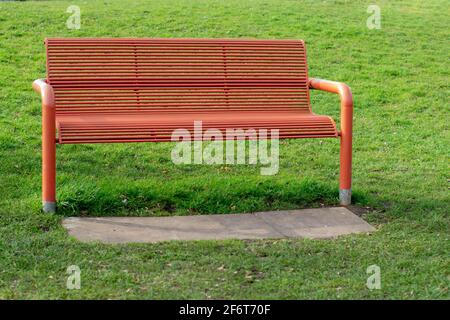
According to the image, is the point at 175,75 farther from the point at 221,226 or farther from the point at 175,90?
the point at 221,226

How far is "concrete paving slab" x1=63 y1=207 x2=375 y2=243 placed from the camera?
5.67 meters

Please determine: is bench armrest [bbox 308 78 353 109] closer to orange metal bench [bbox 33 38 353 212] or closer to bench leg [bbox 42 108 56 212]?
orange metal bench [bbox 33 38 353 212]

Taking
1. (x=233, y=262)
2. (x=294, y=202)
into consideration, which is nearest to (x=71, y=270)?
(x=233, y=262)

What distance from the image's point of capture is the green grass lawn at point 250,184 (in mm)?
4863

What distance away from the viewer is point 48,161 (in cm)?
587

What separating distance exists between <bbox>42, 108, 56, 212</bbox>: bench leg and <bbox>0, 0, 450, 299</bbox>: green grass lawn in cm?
12

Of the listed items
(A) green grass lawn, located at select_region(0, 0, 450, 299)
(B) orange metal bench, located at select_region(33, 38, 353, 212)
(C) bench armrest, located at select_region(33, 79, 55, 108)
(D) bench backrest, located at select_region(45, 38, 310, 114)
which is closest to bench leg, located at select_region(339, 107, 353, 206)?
(B) orange metal bench, located at select_region(33, 38, 353, 212)

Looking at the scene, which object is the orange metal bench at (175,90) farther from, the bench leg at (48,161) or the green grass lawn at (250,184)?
the green grass lawn at (250,184)

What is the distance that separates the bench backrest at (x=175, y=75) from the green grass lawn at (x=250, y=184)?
1.93 ft

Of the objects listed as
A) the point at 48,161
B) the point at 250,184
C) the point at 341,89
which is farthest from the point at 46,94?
the point at 341,89

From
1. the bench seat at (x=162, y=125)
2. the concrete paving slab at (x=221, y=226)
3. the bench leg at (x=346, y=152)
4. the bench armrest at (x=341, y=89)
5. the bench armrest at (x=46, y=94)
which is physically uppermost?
the bench armrest at (x=46, y=94)

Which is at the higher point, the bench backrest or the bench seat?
the bench backrest

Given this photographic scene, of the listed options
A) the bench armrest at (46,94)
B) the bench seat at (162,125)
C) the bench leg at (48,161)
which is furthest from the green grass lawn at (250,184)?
the bench armrest at (46,94)

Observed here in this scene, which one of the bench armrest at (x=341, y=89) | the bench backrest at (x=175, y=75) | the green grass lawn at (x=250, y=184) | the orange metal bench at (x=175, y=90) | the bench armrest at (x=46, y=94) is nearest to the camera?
the green grass lawn at (x=250, y=184)
